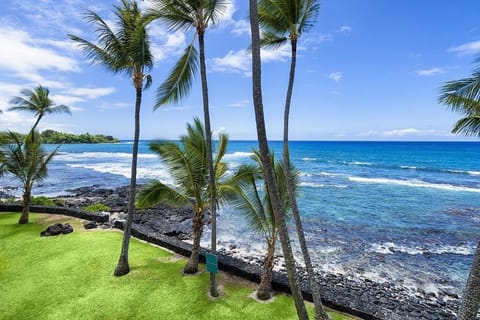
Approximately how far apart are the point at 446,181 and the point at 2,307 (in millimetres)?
33646

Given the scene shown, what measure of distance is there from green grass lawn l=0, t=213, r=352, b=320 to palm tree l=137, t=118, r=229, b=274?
3.15 feet

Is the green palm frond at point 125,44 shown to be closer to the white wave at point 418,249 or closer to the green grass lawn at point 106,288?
the green grass lawn at point 106,288

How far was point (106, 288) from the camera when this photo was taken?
5973 millimetres

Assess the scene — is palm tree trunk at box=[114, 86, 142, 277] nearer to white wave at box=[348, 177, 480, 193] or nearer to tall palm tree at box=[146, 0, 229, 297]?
tall palm tree at box=[146, 0, 229, 297]

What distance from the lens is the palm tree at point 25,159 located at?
31.9 ft

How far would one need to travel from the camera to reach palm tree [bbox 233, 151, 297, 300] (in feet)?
18.6

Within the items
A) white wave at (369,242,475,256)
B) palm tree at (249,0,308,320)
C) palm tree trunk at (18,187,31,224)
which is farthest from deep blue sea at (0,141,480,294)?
palm tree trunk at (18,187,31,224)

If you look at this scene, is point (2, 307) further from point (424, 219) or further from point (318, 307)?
point (424, 219)

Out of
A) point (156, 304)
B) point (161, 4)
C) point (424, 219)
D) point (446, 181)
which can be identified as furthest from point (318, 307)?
point (446, 181)

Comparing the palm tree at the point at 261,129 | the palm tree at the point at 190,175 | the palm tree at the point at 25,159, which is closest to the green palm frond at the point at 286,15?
the palm tree at the point at 261,129

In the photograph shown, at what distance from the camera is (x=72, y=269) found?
673cm

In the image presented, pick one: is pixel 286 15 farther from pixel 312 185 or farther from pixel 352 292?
pixel 312 185

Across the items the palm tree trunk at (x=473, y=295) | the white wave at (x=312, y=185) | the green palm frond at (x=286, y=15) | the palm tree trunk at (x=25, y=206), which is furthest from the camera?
the white wave at (x=312, y=185)

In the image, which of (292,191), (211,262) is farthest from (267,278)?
(292,191)
